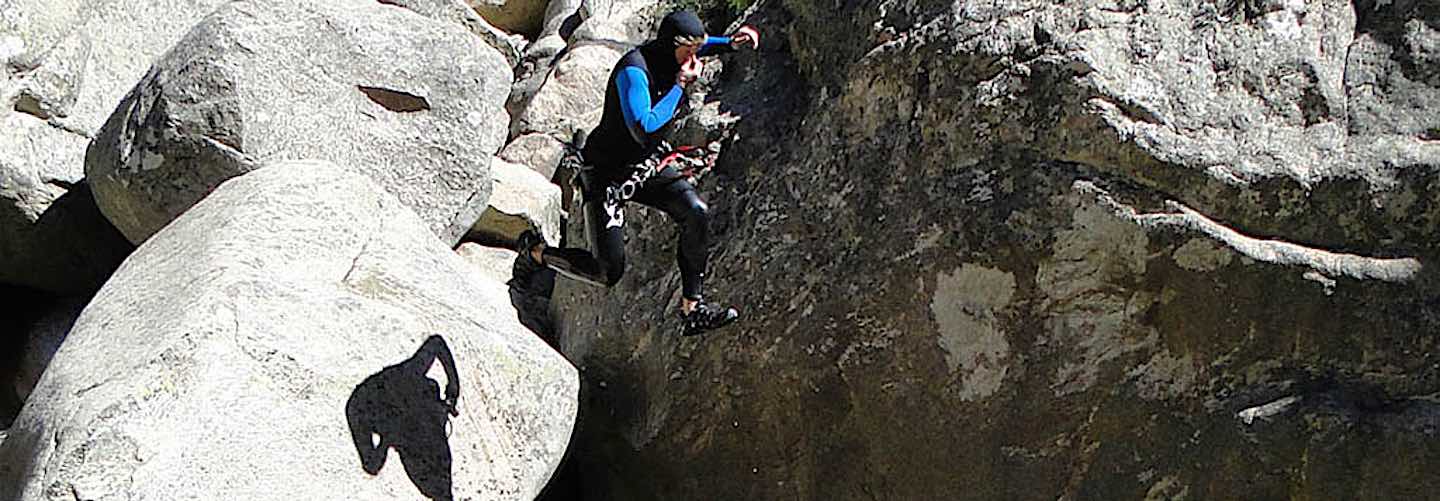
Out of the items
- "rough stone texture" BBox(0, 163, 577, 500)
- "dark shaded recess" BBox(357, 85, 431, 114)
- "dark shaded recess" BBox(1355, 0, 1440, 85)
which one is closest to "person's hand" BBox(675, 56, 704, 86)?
"rough stone texture" BBox(0, 163, 577, 500)

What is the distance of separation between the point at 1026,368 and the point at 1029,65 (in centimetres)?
128

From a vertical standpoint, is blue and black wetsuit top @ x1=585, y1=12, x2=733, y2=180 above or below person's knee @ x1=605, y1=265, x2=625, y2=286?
above

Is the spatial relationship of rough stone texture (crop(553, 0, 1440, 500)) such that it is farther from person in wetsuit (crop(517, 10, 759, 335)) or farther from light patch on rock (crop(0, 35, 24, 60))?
light patch on rock (crop(0, 35, 24, 60))

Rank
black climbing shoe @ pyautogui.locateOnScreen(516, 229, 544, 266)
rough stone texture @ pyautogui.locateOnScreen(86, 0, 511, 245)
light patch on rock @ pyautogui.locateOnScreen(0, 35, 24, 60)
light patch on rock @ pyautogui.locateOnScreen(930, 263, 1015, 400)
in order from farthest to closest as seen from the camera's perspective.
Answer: light patch on rock @ pyautogui.locateOnScreen(0, 35, 24, 60), rough stone texture @ pyautogui.locateOnScreen(86, 0, 511, 245), black climbing shoe @ pyautogui.locateOnScreen(516, 229, 544, 266), light patch on rock @ pyautogui.locateOnScreen(930, 263, 1015, 400)

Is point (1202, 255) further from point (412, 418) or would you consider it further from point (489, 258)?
point (489, 258)

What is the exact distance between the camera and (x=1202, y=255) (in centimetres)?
607

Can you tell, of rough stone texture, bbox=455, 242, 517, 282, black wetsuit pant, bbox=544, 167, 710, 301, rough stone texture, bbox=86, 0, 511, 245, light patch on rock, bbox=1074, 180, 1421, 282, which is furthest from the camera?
rough stone texture, bbox=455, 242, 517, 282

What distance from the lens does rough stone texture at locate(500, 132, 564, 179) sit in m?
11.3

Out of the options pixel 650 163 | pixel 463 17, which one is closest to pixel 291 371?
pixel 650 163

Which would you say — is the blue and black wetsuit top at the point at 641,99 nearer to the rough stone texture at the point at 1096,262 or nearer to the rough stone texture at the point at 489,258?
the rough stone texture at the point at 1096,262

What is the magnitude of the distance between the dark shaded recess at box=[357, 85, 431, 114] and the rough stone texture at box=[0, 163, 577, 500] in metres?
1.77

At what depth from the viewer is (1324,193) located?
236 inches

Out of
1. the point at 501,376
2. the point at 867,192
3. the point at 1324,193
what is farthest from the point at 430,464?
the point at 1324,193

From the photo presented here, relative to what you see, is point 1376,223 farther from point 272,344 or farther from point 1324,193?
point 272,344
